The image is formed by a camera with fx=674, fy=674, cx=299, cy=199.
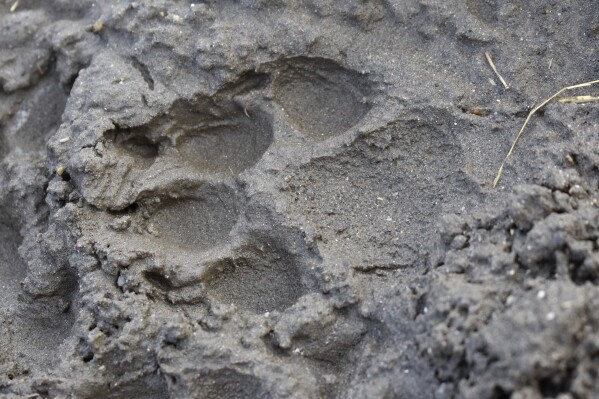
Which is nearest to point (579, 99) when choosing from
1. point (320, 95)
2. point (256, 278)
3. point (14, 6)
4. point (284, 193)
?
point (320, 95)

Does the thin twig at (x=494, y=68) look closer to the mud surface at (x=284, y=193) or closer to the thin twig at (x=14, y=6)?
the mud surface at (x=284, y=193)

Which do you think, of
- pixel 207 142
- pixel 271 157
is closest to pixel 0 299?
pixel 207 142

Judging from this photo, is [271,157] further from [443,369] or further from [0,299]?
[0,299]

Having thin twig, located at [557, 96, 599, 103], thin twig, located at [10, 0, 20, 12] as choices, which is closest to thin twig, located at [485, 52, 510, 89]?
thin twig, located at [557, 96, 599, 103]

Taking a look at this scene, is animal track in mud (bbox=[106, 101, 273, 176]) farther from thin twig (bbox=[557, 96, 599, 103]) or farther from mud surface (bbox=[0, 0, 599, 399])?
thin twig (bbox=[557, 96, 599, 103])

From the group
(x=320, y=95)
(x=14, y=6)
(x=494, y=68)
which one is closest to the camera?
(x=494, y=68)

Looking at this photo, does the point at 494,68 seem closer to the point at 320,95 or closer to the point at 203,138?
the point at 320,95

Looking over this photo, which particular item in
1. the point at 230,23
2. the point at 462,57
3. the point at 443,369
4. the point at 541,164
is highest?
the point at 230,23
